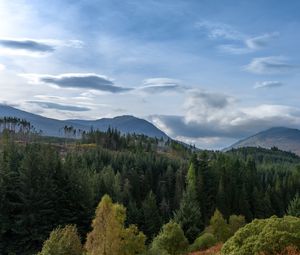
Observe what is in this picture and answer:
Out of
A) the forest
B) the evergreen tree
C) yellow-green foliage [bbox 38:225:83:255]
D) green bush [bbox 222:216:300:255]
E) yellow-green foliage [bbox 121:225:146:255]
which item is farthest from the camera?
the evergreen tree

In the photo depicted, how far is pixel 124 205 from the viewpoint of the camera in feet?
365

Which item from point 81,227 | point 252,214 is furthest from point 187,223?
point 252,214

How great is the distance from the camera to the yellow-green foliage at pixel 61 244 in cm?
4184

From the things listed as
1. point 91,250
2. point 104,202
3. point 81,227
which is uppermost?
point 104,202

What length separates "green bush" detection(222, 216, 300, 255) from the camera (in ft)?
80.7

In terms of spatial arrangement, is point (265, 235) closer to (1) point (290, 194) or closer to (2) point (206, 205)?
(2) point (206, 205)

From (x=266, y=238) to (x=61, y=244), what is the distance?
2349 centimetres

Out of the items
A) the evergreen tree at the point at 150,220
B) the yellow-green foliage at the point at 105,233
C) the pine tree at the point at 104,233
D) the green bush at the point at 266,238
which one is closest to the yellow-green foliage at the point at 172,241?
the yellow-green foliage at the point at 105,233

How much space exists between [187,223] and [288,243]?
5164cm

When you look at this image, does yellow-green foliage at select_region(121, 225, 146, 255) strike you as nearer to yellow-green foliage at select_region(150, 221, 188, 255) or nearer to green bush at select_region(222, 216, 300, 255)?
yellow-green foliage at select_region(150, 221, 188, 255)

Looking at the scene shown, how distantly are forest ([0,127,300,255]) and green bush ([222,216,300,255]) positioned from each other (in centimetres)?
13

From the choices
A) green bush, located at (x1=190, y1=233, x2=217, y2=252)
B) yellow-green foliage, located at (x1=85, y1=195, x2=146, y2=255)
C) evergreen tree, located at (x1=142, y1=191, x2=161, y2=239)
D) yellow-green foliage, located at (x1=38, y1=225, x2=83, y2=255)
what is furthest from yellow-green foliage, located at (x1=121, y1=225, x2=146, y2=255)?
evergreen tree, located at (x1=142, y1=191, x2=161, y2=239)

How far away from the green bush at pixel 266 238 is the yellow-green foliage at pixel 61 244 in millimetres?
19626

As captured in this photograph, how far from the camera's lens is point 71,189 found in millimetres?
90250
